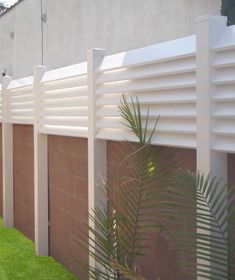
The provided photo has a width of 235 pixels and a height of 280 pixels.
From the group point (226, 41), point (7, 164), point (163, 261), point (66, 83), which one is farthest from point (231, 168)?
point (7, 164)

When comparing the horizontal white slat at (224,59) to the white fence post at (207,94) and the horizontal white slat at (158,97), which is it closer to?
the white fence post at (207,94)

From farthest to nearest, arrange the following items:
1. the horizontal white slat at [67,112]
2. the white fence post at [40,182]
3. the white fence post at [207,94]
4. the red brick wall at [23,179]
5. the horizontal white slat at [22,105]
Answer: the red brick wall at [23,179] < the horizontal white slat at [22,105] < the white fence post at [40,182] < the horizontal white slat at [67,112] < the white fence post at [207,94]

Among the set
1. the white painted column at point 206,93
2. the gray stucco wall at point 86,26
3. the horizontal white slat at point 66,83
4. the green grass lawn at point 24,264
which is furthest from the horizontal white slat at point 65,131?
the gray stucco wall at point 86,26

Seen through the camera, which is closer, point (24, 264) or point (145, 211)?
point (145, 211)

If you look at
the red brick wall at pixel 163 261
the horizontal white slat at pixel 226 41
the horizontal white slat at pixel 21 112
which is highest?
the horizontal white slat at pixel 226 41

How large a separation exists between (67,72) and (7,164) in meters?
2.89

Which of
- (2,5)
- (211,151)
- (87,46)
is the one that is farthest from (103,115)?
(2,5)

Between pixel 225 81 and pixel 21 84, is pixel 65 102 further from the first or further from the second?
pixel 225 81

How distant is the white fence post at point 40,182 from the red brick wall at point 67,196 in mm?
88

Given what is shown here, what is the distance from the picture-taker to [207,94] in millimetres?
2775

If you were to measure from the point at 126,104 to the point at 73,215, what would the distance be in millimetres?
2090

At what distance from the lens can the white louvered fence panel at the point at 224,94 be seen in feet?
8.73

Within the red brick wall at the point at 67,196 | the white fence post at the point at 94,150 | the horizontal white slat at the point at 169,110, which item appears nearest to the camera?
the horizontal white slat at the point at 169,110

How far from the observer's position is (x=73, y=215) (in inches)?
204
